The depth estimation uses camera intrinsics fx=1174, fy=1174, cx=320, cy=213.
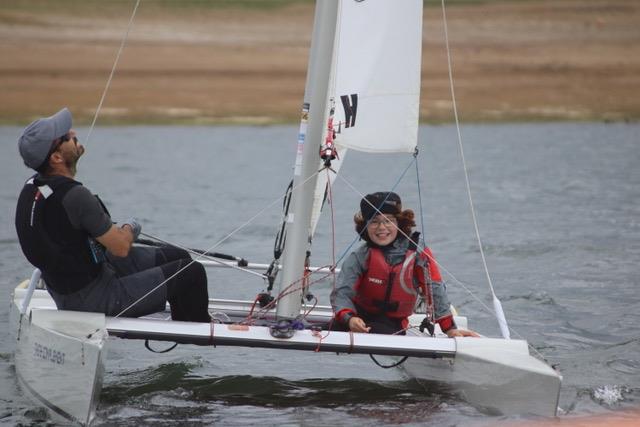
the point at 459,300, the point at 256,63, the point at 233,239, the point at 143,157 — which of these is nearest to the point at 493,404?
the point at 459,300

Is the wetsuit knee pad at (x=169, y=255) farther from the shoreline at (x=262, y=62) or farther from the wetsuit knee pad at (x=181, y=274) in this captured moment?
the shoreline at (x=262, y=62)

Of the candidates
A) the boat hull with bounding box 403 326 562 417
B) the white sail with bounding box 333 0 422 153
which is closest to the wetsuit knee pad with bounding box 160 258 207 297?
the white sail with bounding box 333 0 422 153

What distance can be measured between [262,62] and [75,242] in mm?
25509

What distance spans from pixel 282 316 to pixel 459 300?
146 inches

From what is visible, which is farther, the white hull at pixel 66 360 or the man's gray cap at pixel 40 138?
the man's gray cap at pixel 40 138

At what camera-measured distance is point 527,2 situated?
4019cm

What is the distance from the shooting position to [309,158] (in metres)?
6.69

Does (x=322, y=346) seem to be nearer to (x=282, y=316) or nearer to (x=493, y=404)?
(x=282, y=316)

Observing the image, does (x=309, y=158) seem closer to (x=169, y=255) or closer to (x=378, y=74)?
(x=378, y=74)

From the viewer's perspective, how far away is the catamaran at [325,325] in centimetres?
609

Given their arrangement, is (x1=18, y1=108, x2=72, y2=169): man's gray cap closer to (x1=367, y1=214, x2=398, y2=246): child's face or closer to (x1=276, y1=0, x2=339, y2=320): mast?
(x1=276, y1=0, x2=339, y2=320): mast

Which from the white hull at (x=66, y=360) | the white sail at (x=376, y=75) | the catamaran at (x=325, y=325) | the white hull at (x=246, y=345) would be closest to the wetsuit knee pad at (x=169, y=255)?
the catamaran at (x=325, y=325)

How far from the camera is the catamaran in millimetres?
6094

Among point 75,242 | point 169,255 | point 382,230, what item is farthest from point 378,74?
point 75,242
